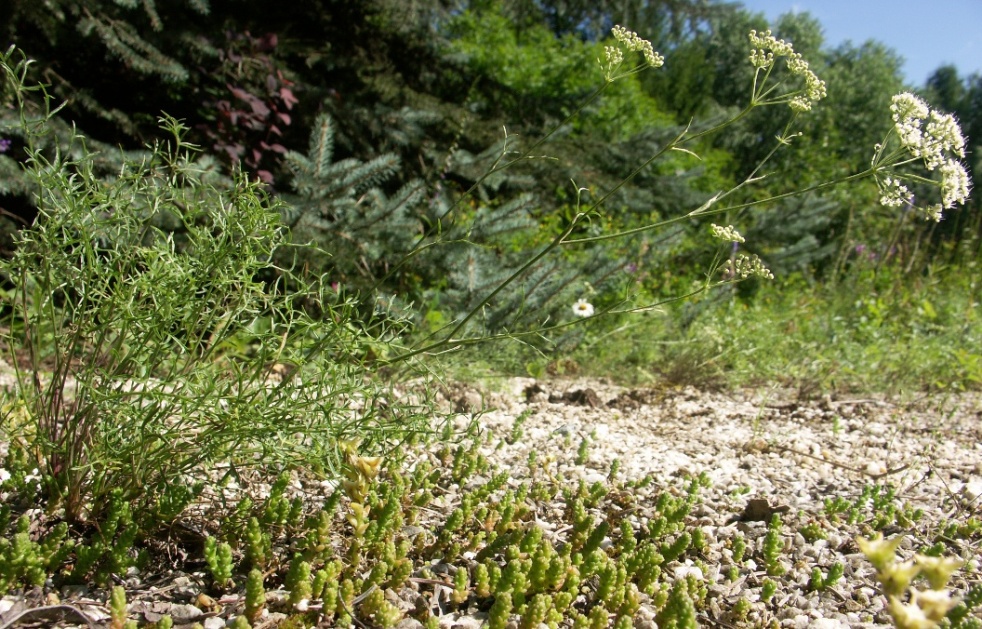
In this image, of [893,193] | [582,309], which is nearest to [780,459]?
[893,193]

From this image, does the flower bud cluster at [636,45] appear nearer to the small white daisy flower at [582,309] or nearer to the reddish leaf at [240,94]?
the small white daisy flower at [582,309]

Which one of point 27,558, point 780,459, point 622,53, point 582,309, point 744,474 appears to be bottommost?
point 27,558

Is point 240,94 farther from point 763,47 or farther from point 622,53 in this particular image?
point 763,47

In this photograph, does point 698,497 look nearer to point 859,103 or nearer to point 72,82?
point 72,82

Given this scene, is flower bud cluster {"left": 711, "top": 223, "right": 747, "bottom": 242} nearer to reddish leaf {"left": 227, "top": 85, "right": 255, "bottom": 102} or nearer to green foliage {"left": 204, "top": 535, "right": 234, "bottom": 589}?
green foliage {"left": 204, "top": 535, "right": 234, "bottom": 589}

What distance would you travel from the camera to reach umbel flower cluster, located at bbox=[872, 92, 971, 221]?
63.5 inches

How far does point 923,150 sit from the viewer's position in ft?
5.27

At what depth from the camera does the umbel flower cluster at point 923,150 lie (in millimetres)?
1613

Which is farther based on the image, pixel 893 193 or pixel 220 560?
pixel 893 193

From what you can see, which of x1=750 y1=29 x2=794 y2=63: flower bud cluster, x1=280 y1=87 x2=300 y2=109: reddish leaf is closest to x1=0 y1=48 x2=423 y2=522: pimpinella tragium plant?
x1=750 y1=29 x2=794 y2=63: flower bud cluster

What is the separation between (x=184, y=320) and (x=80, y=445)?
376mm

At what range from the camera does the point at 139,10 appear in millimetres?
4363

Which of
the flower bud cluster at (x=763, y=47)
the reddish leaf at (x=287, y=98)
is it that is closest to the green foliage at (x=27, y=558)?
the flower bud cluster at (x=763, y=47)

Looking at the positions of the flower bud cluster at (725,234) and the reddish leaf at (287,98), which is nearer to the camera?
the flower bud cluster at (725,234)
